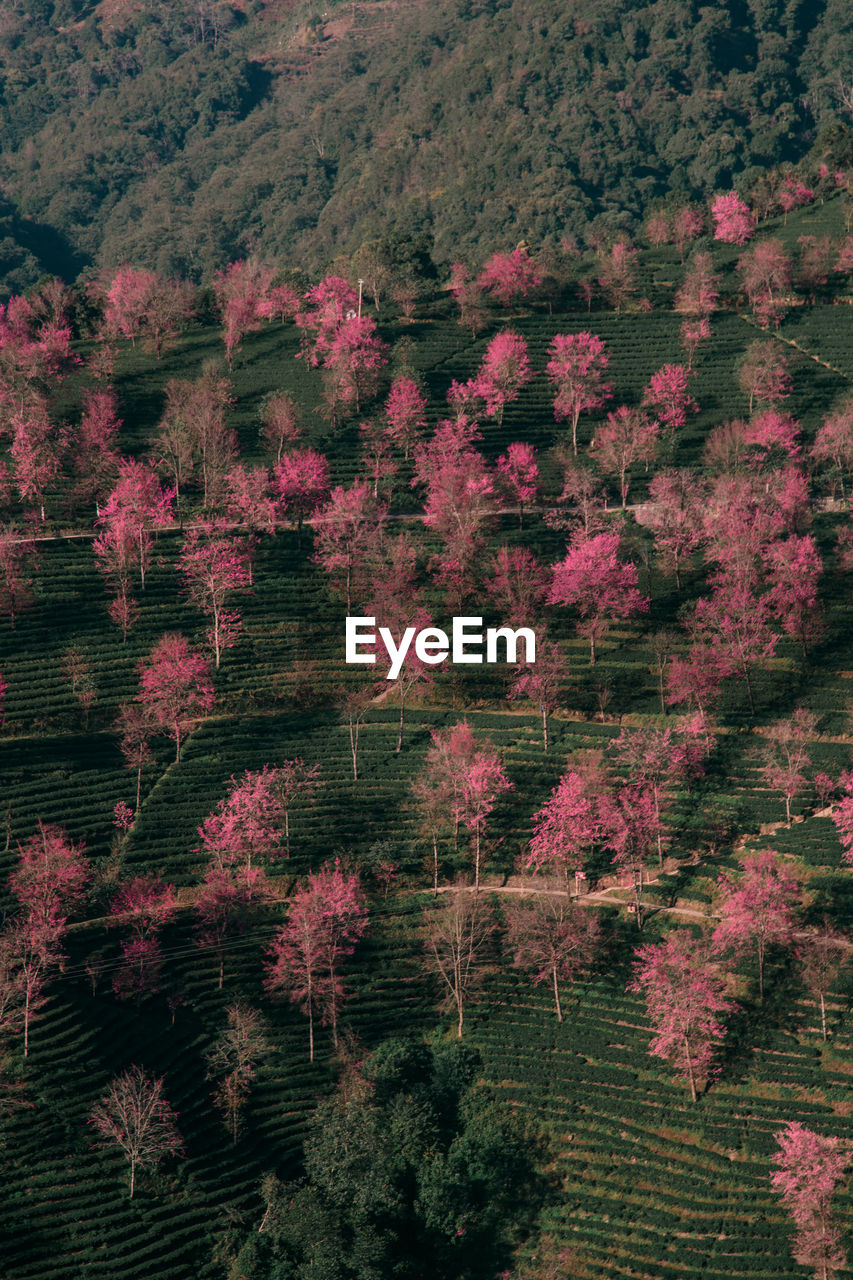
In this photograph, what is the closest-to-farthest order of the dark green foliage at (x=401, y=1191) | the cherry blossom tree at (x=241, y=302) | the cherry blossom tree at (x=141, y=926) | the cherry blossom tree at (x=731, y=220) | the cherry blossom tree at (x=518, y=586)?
the dark green foliage at (x=401, y=1191) < the cherry blossom tree at (x=141, y=926) < the cherry blossom tree at (x=518, y=586) < the cherry blossom tree at (x=241, y=302) < the cherry blossom tree at (x=731, y=220)

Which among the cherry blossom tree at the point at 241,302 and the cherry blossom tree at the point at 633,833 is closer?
the cherry blossom tree at the point at 633,833

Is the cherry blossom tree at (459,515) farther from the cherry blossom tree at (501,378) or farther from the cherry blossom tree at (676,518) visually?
the cherry blossom tree at (676,518)

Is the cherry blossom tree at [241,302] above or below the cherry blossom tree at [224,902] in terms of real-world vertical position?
above

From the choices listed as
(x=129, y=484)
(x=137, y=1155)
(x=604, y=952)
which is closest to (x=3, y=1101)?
(x=137, y=1155)

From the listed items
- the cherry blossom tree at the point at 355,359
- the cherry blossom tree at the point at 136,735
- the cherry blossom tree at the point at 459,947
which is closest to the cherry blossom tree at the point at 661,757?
the cherry blossom tree at the point at 459,947

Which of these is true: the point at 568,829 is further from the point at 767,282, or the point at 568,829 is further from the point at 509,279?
the point at 767,282
